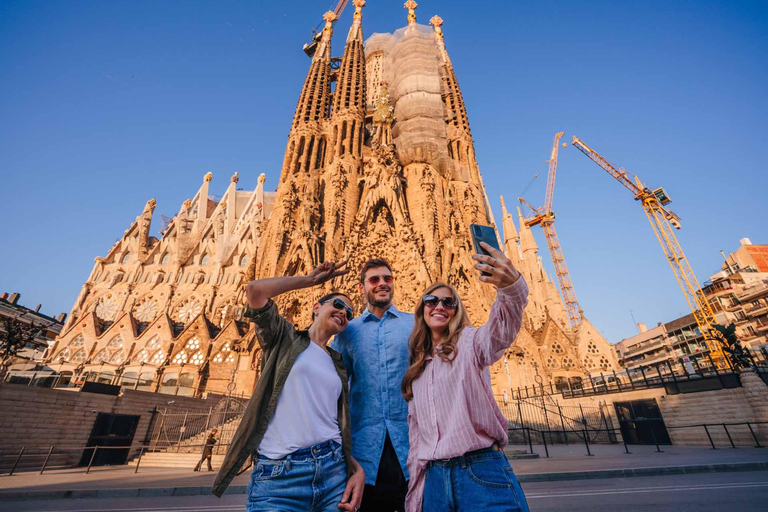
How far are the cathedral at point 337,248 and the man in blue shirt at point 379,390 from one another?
1582 cm

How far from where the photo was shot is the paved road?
11.4 ft

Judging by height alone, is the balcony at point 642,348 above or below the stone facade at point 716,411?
above

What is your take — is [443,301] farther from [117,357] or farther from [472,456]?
[117,357]

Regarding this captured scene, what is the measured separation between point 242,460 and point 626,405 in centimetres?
1686

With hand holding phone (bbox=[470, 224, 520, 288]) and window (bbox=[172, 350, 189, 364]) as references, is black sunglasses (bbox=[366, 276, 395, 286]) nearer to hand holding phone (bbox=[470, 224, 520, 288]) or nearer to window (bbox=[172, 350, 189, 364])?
hand holding phone (bbox=[470, 224, 520, 288])

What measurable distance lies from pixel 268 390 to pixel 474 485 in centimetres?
108

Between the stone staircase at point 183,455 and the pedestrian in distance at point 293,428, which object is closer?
the pedestrian in distance at point 293,428

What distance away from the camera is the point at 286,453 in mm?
1588

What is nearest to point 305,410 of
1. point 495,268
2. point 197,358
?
point 495,268

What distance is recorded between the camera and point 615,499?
3.85 meters

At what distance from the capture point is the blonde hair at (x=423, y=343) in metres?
1.74

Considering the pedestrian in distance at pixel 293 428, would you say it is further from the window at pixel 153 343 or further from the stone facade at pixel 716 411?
the window at pixel 153 343

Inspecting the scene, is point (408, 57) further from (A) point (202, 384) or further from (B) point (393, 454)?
(B) point (393, 454)

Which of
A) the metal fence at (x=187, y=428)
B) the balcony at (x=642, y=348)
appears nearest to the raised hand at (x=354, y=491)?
the metal fence at (x=187, y=428)
